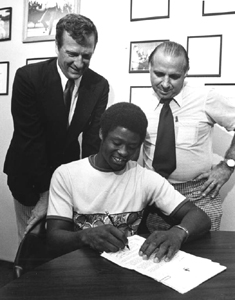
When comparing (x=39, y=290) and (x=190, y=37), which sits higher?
(x=190, y=37)

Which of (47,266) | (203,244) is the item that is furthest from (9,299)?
(203,244)

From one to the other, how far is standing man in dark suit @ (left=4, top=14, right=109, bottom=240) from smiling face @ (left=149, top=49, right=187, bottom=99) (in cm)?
38

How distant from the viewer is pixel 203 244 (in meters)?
1.29

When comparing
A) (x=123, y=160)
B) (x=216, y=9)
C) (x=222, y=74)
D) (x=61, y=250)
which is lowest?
(x=61, y=250)

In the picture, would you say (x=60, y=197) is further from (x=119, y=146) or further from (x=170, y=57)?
(x=170, y=57)

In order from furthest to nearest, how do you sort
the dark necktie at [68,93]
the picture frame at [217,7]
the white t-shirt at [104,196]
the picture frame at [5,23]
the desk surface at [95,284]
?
the picture frame at [5,23], the picture frame at [217,7], the dark necktie at [68,93], the white t-shirt at [104,196], the desk surface at [95,284]

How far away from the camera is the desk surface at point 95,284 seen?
2.87 ft

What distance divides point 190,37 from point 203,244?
1.49 metres

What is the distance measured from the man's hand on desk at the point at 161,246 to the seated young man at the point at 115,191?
0.13 m

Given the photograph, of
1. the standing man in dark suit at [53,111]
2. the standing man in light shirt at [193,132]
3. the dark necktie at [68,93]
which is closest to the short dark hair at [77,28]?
the standing man in dark suit at [53,111]

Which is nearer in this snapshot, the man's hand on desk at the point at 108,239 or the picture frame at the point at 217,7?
the man's hand on desk at the point at 108,239

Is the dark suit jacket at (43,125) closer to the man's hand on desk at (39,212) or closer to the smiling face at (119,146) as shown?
the man's hand on desk at (39,212)

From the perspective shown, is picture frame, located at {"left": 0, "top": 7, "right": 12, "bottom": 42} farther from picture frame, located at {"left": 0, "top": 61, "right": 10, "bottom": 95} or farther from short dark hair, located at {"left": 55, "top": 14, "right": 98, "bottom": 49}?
short dark hair, located at {"left": 55, "top": 14, "right": 98, "bottom": 49}

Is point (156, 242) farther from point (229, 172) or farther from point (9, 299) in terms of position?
point (229, 172)
